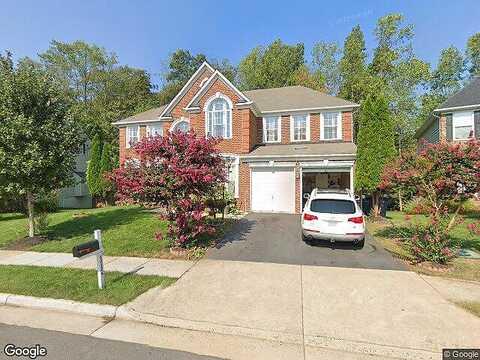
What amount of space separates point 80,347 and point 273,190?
13016 mm

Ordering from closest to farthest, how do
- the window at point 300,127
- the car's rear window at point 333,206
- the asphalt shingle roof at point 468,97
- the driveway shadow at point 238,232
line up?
the car's rear window at point 333,206 → the driveway shadow at point 238,232 → the window at point 300,127 → the asphalt shingle roof at point 468,97

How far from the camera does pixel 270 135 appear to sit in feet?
61.7

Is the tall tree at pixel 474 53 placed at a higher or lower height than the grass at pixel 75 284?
higher

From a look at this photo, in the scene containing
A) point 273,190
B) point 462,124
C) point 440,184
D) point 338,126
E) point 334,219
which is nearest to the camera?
point 440,184

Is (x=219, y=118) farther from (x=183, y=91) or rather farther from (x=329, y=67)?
(x=329, y=67)

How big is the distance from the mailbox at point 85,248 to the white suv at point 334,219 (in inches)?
227

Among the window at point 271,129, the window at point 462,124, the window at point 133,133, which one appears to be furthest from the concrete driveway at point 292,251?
the window at point 133,133

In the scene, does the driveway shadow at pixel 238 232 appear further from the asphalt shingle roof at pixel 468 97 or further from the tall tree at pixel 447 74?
the tall tree at pixel 447 74

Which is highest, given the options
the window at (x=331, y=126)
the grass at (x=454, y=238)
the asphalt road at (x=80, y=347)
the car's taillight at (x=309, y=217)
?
the window at (x=331, y=126)

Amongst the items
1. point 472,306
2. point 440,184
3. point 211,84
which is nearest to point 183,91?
point 211,84

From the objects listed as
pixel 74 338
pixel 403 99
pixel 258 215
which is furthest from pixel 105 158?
pixel 403 99

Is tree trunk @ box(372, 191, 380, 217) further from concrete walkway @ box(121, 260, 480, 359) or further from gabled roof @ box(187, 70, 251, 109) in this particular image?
gabled roof @ box(187, 70, 251, 109)

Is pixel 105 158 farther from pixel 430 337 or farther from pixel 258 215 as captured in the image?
pixel 430 337

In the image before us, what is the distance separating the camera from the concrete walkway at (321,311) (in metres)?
3.88
